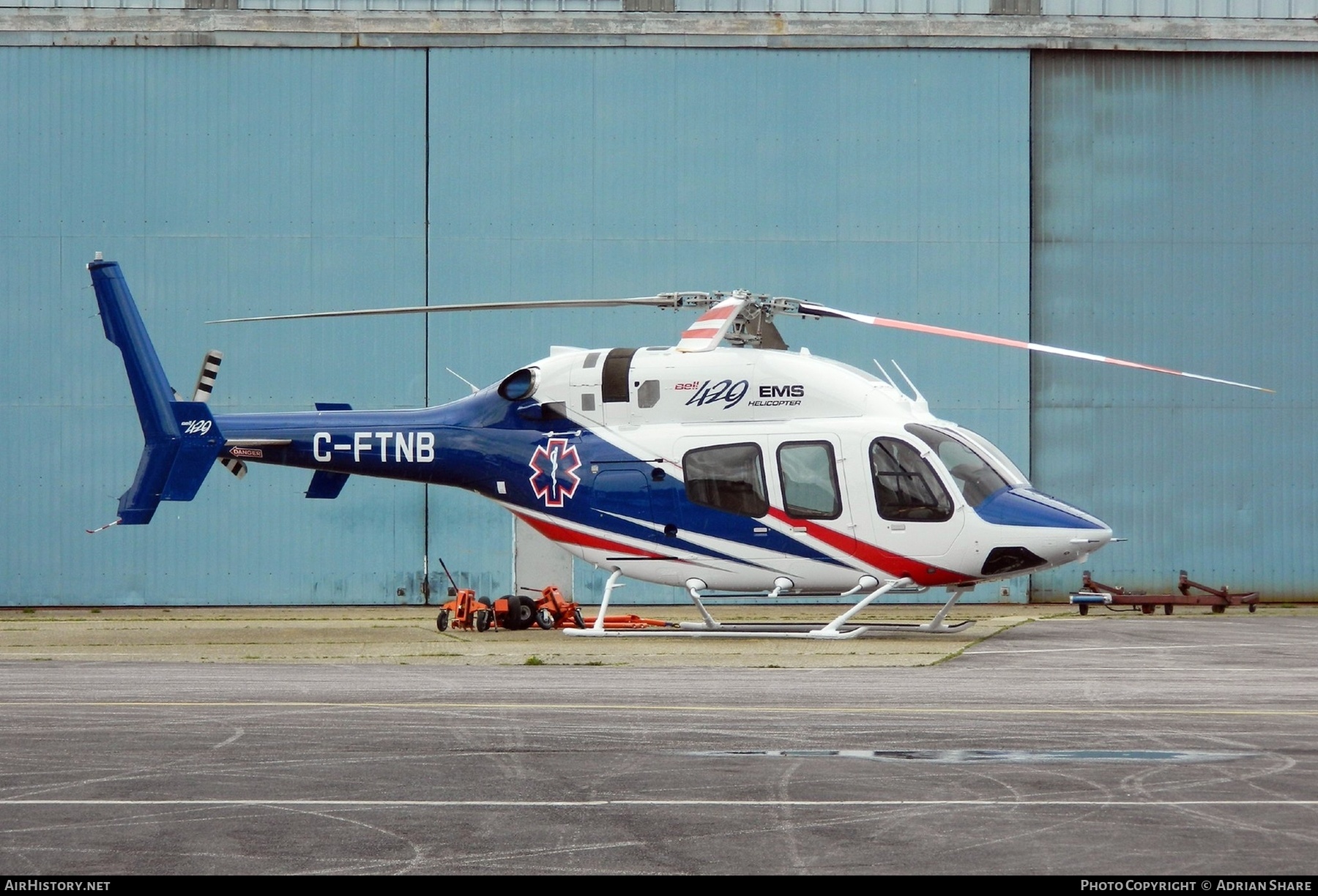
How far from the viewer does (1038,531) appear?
16.0 meters

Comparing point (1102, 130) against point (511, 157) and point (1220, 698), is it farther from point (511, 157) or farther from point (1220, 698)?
point (1220, 698)

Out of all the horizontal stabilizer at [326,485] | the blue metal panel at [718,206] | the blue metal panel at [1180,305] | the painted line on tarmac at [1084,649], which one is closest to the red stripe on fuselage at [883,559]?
the painted line on tarmac at [1084,649]

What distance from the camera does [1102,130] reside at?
2634cm

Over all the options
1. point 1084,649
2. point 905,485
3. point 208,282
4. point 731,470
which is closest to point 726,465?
point 731,470

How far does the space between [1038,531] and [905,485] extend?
1.52 m

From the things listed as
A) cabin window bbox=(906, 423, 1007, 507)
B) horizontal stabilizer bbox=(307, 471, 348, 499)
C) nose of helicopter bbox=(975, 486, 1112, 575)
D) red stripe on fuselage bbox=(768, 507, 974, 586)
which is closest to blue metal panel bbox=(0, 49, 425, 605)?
horizontal stabilizer bbox=(307, 471, 348, 499)

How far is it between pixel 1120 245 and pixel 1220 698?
16.4 meters

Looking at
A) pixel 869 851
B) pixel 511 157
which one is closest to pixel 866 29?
pixel 511 157

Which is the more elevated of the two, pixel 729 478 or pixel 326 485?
pixel 729 478

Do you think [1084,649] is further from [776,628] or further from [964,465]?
[776,628]

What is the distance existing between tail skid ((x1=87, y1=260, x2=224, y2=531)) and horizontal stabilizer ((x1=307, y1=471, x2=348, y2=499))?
1294mm

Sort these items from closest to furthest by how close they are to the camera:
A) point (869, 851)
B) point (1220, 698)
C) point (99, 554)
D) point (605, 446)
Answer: point (869, 851)
point (1220, 698)
point (605, 446)
point (99, 554)

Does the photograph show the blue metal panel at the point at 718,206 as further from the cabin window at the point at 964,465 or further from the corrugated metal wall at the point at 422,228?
the cabin window at the point at 964,465

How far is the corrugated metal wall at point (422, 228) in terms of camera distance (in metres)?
25.8
